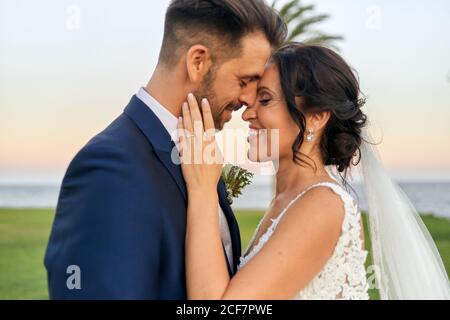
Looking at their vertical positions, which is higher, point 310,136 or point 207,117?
point 207,117

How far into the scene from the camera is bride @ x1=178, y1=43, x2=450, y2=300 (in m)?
2.94

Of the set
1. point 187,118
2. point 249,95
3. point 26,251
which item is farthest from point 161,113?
point 26,251

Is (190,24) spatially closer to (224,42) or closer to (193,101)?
(224,42)

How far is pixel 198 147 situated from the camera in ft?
10.1

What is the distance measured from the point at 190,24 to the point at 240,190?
1.14m

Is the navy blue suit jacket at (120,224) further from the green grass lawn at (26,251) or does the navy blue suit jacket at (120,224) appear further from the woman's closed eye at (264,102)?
the green grass lawn at (26,251)

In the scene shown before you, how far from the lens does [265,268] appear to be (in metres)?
2.96

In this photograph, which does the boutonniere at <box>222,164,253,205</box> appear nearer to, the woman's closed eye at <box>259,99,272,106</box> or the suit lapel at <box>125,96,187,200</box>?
the woman's closed eye at <box>259,99,272,106</box>

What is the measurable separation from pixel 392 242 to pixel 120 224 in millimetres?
2177

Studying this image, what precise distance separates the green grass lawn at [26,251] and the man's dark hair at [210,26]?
9.77 m

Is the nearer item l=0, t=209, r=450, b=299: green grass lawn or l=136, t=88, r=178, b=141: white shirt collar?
l=136, t=88, r=178, b=141: white shirt collar

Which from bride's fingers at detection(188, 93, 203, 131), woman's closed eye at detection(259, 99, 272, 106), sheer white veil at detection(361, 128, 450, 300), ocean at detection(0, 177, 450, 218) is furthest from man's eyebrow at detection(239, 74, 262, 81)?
ocean at detection(0, 177, 450, 218)

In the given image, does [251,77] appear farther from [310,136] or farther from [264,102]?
[310,136]

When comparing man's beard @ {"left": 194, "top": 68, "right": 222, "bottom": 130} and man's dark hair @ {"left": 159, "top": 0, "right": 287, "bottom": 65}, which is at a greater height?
man's dark hair @ {"left": 159, "top": 0, "right": 287, "bottom": 65}
